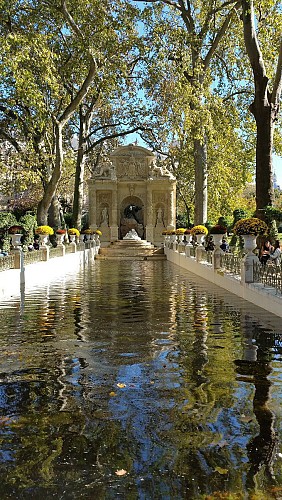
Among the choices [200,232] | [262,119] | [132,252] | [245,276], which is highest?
[262,119]

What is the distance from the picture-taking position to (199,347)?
858cm

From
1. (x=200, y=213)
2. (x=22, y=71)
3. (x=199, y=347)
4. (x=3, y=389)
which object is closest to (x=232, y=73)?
(x=200, y=213)

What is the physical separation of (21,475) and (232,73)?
32470 millimetres

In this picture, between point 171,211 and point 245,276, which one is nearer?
point 245,276

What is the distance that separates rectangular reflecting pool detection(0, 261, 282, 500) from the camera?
4141 millimetres

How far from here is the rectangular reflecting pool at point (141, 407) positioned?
4.14 m

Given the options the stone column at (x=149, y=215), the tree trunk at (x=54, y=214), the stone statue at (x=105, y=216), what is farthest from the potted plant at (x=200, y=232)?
the stone statue at (x=105, y=216)

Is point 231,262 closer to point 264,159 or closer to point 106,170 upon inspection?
point 264,159

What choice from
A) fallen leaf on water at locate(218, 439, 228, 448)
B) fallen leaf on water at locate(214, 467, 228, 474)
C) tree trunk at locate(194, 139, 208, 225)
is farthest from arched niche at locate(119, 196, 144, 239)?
fallen leaf on water at locate(214, 467, 228, 474)

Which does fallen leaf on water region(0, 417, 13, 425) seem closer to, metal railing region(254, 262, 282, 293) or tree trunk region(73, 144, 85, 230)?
metal railing region(254, 262, 282, 293)

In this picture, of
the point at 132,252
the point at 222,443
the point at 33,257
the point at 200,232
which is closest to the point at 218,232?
the point at 200,232

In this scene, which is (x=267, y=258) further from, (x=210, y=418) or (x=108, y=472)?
(x=108, y=472)

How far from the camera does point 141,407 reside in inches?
227

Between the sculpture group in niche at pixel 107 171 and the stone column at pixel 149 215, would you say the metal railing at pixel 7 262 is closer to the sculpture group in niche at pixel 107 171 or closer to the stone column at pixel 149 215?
the stone column at pixel 149 215
